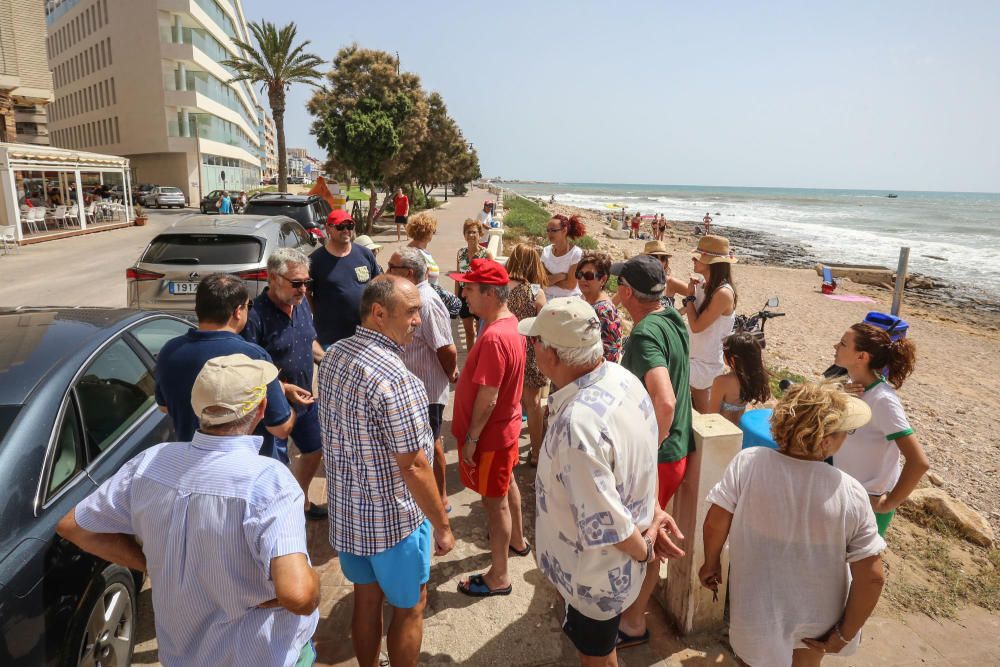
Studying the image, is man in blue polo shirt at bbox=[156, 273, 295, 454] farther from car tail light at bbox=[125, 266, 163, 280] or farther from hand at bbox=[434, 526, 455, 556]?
car tail light at bbox=[125, 266, 163, 280]

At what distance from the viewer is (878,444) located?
2.90 m

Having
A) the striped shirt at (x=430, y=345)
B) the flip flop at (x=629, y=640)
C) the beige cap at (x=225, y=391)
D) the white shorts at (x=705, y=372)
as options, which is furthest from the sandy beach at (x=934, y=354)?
the beige cap at (x=225, y=391)

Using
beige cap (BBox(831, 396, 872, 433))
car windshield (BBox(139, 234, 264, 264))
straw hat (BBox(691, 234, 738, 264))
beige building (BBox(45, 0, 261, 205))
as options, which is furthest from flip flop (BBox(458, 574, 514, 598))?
beige building (BBox(45, 0, 261, 205))

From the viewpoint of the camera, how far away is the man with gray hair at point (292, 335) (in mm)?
3590

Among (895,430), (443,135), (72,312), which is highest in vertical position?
(443,135)

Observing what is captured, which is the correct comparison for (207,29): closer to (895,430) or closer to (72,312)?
(72,312)

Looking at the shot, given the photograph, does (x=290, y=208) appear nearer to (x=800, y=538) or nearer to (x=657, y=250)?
(x=657, y=250)

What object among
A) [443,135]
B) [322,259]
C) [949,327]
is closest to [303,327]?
[322,259]

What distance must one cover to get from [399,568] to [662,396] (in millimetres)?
1386

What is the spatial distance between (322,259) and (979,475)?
7478 mm

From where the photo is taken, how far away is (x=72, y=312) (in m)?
3.36

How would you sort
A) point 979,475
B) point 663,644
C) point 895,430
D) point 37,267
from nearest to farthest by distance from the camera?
point 895,430 → point 663,644 → point 979,475 → point 37,267

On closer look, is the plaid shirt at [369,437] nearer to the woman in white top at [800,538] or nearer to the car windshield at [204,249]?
the woman in white top at [800,538]

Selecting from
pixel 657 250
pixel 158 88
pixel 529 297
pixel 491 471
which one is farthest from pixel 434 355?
pixel 158 88
